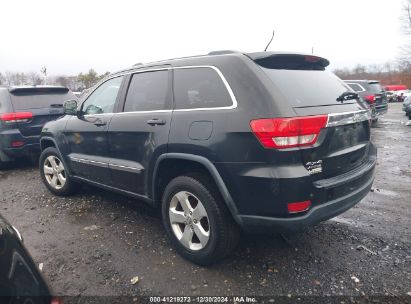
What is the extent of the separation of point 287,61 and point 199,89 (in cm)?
82

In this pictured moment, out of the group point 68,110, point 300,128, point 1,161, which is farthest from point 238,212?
point 1,161

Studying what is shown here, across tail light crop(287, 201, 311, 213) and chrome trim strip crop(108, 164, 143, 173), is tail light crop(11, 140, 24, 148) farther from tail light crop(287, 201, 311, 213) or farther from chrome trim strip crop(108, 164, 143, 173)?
tail light crop(287, 201, 311, 213)

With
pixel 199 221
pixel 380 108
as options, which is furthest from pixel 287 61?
pixel 380 108

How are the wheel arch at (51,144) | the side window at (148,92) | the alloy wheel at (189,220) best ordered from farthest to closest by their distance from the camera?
the wheel arch at (51,144), the side window at (148,92), the alloy wheel at (189,220)

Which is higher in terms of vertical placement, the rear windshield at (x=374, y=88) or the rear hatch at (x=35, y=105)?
the rear hatch at (x=35, y=105)

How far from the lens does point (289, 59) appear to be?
2.72 metres

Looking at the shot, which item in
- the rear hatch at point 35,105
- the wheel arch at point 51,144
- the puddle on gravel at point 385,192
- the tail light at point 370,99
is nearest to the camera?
the wheel arch at point 51,144

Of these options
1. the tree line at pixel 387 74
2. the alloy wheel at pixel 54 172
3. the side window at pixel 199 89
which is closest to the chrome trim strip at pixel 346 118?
the side window at pixel 199 89

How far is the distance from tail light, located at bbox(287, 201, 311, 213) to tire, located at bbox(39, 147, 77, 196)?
11.1ft

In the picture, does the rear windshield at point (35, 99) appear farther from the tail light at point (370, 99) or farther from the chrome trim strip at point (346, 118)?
the tail light at point (370, 99)

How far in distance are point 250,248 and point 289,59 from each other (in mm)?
1838

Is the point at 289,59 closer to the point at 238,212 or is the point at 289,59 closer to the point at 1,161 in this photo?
the point at 238,212

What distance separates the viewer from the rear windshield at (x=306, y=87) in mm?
2445

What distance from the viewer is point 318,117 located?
2.31m
